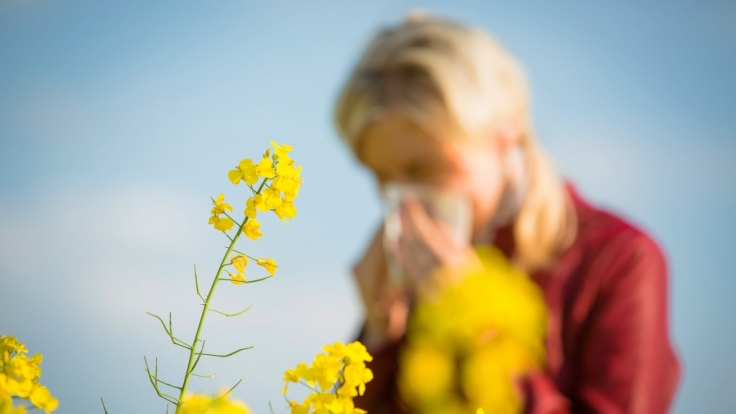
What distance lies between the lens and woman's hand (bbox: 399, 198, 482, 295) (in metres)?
0.71

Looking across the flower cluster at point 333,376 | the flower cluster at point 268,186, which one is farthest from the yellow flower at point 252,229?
the flower cluster at point 333,376

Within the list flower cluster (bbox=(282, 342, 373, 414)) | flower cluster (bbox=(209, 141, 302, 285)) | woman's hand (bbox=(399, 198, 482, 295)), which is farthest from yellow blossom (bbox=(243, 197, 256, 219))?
woman's hand (bbox=(399, 198, 482, 295))

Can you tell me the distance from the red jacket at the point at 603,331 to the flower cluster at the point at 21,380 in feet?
1.27

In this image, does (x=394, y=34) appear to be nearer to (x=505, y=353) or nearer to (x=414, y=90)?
(x=414, y=90)

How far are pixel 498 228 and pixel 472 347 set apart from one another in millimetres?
367

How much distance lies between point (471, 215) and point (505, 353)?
0.35 meters

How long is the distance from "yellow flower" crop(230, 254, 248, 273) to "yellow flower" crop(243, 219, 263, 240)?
26mm

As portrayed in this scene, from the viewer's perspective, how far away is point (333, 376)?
383 millimetres

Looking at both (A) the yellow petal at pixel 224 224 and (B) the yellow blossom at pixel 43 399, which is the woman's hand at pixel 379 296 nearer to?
(A) the yellow petal at pixel 224 224

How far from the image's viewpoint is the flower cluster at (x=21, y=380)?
34cm

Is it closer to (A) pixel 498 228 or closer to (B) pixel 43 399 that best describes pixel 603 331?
(A) pixel 498 228

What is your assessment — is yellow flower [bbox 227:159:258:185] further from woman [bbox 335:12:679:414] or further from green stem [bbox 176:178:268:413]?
woman [bbox 335:12:679:414]

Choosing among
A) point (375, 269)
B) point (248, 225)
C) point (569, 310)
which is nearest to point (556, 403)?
point (569, 310)

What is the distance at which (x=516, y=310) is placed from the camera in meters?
0.47
